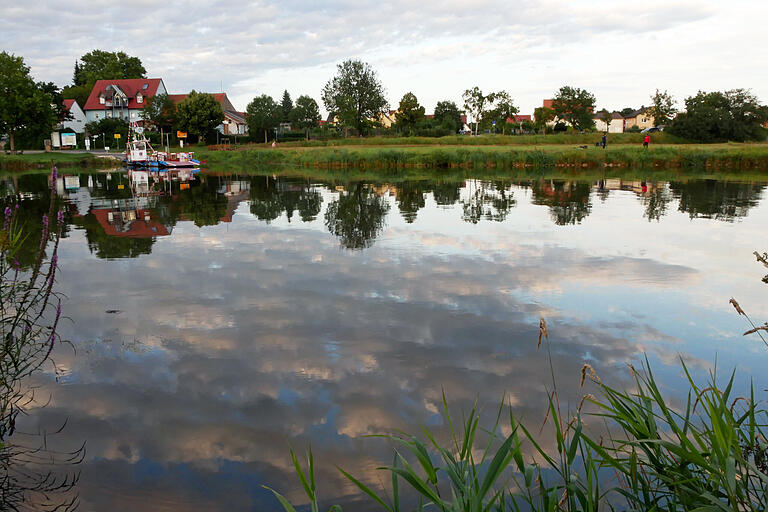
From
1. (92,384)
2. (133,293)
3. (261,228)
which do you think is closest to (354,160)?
(261,228)

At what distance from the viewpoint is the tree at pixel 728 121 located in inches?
2436

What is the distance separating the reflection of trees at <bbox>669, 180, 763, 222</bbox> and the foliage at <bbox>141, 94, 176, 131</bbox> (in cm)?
6279

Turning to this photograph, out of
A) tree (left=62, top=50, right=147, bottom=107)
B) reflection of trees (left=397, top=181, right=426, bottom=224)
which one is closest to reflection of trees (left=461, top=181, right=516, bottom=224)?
reflection of trees (left=397, top=181, right=426, bottom=224)

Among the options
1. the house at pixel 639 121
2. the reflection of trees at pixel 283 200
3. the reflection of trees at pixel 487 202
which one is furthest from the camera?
Result: the house at pixel 639 121

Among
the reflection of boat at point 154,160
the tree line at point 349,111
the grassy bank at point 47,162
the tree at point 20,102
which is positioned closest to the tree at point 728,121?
the tree line at point 349,111

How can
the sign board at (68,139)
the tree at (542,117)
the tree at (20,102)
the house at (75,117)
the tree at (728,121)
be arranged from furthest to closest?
the house at (75,117), the tree at (542,117), the sign board at (68,139), the tree at (728,121), the tree at (20,102)

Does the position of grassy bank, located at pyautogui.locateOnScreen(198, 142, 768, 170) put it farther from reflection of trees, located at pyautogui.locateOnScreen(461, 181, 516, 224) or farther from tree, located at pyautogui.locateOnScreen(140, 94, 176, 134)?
tree, located at pyautogui.locateOnScreen(140, 94, 176, 134)

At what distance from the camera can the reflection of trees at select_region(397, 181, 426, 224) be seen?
1904 centimetres

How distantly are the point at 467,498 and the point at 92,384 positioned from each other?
15.6 ft

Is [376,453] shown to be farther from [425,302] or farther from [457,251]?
[457,251]

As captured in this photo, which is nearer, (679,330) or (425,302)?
(679,330)

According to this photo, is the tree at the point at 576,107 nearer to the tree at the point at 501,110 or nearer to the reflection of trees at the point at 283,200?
the tree at the point at 501,110

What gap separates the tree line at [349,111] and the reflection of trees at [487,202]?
46405 mm

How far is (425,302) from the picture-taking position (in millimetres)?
8594
